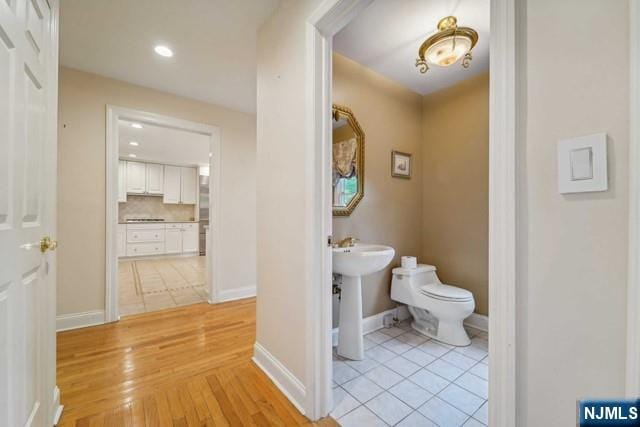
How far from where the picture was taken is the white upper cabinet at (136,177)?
228 inches

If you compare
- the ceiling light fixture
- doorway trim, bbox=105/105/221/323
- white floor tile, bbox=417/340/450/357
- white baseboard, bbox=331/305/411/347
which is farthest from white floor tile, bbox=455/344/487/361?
doorway trim, bbox=105/105/221/323

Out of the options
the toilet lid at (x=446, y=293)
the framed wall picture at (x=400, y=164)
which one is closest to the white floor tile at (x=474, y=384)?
the toilet lid at (x=446, y=293)

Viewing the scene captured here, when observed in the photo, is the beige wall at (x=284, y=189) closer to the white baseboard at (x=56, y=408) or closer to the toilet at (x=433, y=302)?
the white baseboard at (x=56, y=408)

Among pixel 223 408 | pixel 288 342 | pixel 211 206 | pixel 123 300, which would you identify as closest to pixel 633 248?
pixel 288 342

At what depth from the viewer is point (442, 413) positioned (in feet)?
4.34

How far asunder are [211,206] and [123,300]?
1.58 meters

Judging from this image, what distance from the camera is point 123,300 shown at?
118 inches

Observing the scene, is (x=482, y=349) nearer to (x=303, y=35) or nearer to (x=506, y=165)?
(x=506, y=165)

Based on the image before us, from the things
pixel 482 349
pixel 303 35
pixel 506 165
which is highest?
pixel 303 35

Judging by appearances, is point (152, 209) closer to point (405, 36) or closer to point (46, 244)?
point (46, 244)

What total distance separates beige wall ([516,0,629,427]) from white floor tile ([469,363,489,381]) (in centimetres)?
132

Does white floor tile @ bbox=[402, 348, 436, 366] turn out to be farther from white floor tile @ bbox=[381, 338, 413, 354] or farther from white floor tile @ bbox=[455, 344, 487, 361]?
white floor tile @ bbox=[455, 344, 487, 361]

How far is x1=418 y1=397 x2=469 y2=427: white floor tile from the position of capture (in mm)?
1267

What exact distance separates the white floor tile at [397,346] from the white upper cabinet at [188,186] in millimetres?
6218
